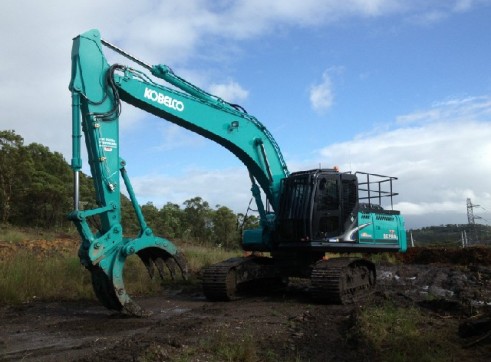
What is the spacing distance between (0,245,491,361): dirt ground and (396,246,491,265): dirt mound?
9297 mm

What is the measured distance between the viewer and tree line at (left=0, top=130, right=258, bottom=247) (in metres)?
32.3

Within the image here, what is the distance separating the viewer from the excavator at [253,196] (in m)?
8.79

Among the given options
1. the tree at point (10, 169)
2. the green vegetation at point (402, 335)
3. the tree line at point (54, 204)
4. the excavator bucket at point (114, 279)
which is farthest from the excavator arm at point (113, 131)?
the tree at point (10, 169)

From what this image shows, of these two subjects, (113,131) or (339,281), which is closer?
(113,131)

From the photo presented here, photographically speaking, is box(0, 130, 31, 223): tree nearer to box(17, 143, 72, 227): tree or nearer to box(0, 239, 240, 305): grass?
box(17, 143, 72, 227): tree

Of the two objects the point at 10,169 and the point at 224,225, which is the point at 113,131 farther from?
the point at 224,225

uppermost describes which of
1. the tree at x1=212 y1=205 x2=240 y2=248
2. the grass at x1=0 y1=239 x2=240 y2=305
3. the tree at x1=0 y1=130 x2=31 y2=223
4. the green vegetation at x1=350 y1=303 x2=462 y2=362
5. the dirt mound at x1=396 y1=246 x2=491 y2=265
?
the tree at x1=0 y1=130 x2=31 y2=223

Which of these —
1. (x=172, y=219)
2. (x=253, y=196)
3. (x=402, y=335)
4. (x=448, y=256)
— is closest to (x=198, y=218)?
(x=172, y=219)

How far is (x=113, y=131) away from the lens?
9422mm

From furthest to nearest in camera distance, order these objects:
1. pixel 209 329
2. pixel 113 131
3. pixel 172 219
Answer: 1. pixel 172 219
2. pixel 113 131
3. pixel 209 329

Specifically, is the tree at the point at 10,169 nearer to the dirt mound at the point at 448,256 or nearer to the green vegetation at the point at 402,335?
the dirt mound at the point at 448,256

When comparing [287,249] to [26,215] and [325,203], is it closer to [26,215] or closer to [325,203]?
[325,203]

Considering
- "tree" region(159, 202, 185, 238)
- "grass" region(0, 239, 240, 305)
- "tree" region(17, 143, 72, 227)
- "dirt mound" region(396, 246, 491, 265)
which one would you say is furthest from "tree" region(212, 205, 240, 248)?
"grass" region(0, 239, 240, 305)

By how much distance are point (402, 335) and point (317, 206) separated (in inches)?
178
